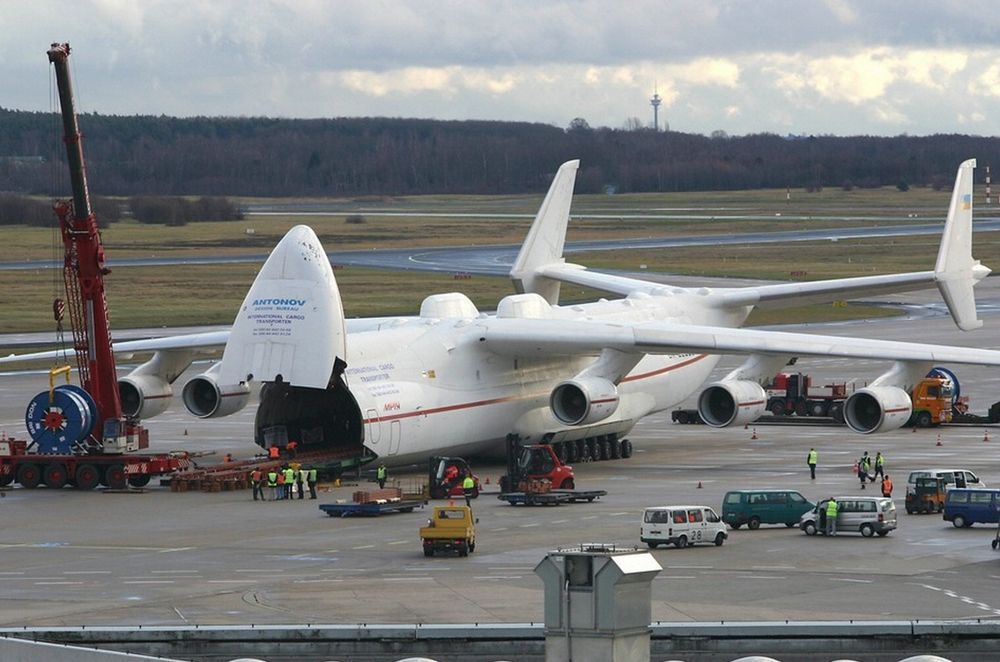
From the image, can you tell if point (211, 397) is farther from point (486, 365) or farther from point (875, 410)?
point (875, 410)

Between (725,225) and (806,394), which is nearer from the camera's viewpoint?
(806,394)

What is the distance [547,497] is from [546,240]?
2014 cm

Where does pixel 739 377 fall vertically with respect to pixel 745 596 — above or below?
above

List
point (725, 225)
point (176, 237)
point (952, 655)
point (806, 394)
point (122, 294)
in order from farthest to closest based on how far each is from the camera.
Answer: point (725, 225)
point (176, 237)
point (122, 294)
point (806, 394)
point (952, 655)

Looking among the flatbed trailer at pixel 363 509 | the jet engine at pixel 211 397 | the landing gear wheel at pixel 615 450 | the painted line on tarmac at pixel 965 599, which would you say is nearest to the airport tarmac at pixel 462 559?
the painted line on tarmac at pixel 965 599

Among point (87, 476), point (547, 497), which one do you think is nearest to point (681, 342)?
point (547, 497)

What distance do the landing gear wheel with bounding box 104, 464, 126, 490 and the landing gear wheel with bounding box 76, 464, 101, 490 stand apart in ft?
1.82

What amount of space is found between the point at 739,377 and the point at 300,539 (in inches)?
671

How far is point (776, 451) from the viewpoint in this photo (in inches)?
2371

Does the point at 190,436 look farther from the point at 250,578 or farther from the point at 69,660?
the point at 69,660

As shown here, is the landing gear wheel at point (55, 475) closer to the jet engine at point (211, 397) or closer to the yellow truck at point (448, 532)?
the jet engine at point (211, 397)

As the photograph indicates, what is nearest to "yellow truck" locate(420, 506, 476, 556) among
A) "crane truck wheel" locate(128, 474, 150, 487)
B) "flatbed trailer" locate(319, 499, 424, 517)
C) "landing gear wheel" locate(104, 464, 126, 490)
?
"flatbed trailer" locate(319, 499, 424, 517)

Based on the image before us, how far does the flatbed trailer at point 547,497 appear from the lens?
157 feet

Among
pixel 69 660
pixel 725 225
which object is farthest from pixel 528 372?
pixel 725 225
